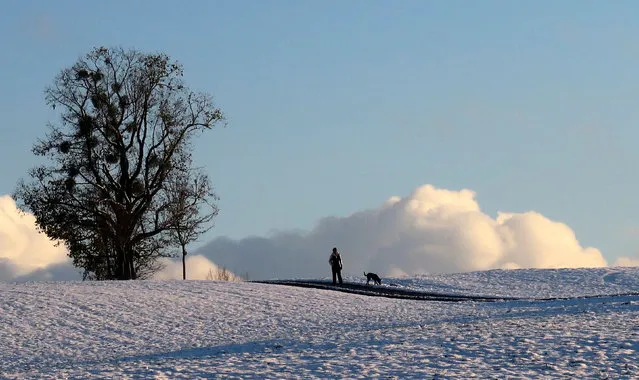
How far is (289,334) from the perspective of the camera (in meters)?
28.5

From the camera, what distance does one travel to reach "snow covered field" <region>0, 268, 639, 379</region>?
20547mm

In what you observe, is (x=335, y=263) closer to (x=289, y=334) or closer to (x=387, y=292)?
(x=387, y=292)

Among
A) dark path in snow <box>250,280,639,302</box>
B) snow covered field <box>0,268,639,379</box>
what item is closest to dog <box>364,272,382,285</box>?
dark path in snow <box>250,280,639,302</box>

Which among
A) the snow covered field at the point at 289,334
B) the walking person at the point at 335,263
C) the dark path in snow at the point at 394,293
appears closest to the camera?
the snow covered field at the point at 289,334

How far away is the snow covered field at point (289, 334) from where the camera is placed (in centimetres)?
2055

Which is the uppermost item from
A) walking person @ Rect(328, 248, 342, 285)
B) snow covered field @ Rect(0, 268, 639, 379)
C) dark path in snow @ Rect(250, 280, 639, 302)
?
walking person @ Rect(328, 248, 342, 285)

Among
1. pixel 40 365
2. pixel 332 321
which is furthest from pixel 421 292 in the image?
pixel 40 365

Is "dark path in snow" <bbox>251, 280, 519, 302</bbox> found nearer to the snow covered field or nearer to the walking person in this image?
the walking person

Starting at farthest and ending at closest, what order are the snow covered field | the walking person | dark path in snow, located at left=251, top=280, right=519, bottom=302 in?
the walking person < dark path in snow, located at left=251, top=280, right=519, bottom=302 < the snow covered field

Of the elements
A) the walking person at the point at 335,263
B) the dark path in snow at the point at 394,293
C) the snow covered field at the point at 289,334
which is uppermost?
the walking person at the point at 335,263

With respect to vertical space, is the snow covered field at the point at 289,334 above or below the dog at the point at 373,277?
below

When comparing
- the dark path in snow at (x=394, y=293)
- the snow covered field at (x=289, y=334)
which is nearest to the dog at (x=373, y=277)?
the dark path in snow at (x=394, y=293)

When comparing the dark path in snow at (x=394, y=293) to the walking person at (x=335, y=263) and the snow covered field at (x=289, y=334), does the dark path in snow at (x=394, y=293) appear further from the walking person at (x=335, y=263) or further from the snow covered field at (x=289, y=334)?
the snow covered field at (x=289, y=334)

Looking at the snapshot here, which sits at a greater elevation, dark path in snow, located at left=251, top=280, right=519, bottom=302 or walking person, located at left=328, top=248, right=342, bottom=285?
walking person, located at left=328, top=248, right=342, bottom=285
